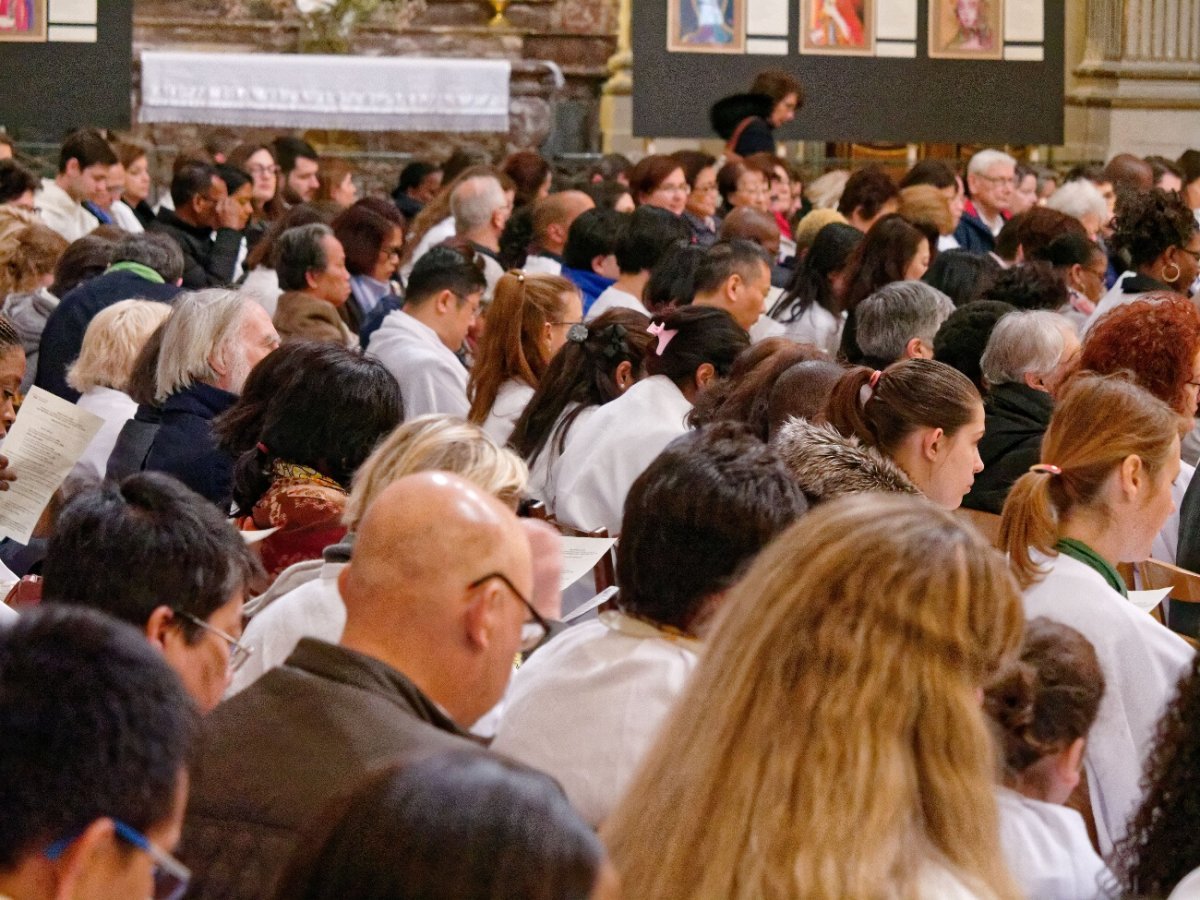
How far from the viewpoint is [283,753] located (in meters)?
2.32

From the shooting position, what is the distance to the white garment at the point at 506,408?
5.89 metres

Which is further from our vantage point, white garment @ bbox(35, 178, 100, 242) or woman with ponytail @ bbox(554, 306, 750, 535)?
white garment @ bbox(35, 178, 100, 242)

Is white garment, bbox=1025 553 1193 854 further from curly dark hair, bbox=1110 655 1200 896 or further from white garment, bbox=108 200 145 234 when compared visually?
white garment, bbox=108 200 145 234

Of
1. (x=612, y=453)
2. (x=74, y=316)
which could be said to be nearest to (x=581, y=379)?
(x=612, y=453)

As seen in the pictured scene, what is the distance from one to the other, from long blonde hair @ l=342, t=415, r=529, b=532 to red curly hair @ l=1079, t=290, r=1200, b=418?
233 cm

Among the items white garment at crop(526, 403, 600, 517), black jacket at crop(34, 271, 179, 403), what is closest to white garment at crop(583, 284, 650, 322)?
black jacket at crop(34, 271, 179, 403)

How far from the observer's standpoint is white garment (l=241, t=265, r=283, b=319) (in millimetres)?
7776

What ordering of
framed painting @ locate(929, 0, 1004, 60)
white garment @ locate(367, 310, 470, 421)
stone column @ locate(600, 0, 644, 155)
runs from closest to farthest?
white garment @ locate(367, 310, 470, 421), framed painting @ locate(929, 0, 1004, 60), stone column @ locate(600, 0, 644, 155)

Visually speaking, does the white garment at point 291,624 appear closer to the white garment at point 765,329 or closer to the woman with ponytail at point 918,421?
the woman with ponytail at point 918,421

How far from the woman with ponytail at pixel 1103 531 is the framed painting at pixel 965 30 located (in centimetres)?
1128

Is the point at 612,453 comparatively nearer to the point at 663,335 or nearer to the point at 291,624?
the point at 663,335

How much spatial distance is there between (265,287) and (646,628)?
5332 millimetres

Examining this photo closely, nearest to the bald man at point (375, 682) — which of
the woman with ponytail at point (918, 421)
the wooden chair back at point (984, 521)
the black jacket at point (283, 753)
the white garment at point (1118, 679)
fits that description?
the black jacket at point (283, 753)

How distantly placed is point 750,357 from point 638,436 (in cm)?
39
